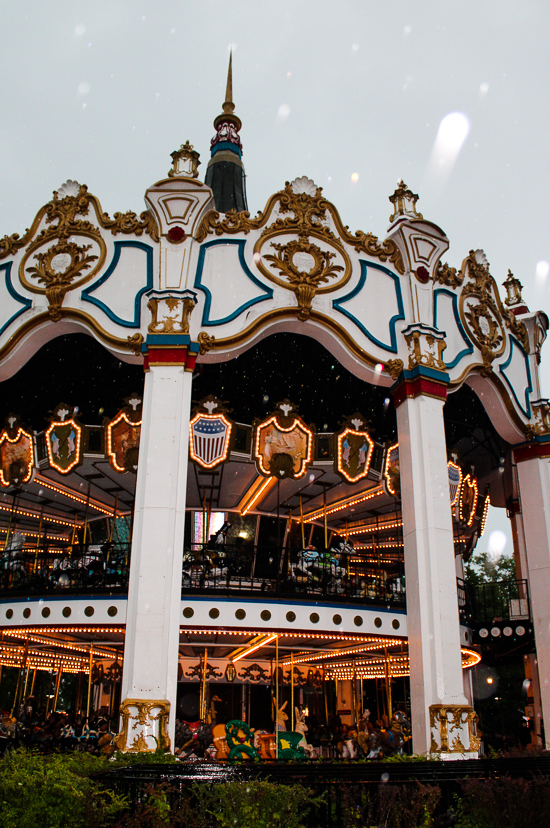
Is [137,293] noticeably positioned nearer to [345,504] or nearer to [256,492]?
[256,492]

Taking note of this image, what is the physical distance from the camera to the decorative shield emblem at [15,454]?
56.1 feet

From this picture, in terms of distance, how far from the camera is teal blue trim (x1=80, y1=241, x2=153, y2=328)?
13.5 metres

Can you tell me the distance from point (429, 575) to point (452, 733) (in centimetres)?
267

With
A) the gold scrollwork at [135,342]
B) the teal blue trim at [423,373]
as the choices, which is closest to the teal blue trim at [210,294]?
the gold scrollwork at [135,342]

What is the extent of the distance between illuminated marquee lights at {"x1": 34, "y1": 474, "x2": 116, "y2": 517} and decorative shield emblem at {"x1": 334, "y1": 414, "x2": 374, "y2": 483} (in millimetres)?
9143

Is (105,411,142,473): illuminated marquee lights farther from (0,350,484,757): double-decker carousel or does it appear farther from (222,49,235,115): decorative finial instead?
(222,49,235,115): decorative finial

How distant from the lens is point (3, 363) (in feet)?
46.7

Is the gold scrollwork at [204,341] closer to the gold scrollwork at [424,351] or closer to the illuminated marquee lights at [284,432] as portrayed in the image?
the illuminated marquee lights at [284,432]

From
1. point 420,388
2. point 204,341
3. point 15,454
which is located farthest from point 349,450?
point 15,454

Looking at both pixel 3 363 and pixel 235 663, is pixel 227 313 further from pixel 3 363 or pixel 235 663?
pixel 235 663

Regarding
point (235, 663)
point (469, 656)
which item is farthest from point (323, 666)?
point (469, 656)

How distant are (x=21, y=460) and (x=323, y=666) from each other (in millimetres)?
12289

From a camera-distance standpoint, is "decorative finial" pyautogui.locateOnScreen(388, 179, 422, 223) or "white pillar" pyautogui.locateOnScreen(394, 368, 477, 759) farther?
"decorative finial" pyautogui.locateOnScreen(388, 179, 422, 223)

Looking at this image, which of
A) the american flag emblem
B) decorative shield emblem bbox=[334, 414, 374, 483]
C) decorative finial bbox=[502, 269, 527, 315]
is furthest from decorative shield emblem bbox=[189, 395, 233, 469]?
decorative finial bbox=[502, 269, 527, 315]
